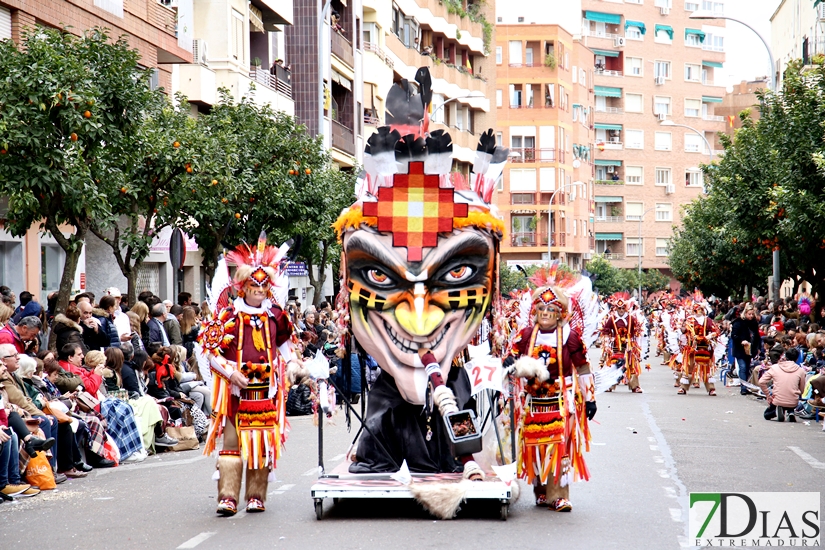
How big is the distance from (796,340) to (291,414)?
922cm

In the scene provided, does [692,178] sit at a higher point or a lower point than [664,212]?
higher

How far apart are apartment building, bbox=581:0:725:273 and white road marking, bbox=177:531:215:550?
294ft

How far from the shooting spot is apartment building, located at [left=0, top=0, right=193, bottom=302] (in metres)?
23.9

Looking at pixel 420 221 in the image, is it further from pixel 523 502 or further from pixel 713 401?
pixel 713 401

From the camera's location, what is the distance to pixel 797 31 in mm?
53000

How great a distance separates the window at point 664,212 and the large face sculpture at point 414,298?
92767 millimetres

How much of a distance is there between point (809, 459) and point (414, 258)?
22.5 feet

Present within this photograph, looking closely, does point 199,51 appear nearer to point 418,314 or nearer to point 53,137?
point 53,137

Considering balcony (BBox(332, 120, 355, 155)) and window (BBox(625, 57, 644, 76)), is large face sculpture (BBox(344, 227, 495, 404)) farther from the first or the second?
window (BBox(625, 57, 644, 76))

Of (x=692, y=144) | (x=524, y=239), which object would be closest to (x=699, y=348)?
(x=524, y=239)

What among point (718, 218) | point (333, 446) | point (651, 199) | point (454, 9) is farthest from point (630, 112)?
point (333, 446)

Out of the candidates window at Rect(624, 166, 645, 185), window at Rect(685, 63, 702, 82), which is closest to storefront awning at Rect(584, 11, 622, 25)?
window at Rect(685, 63, 702, 82)

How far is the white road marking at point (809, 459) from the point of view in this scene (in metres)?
14.5

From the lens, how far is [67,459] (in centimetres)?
1393
